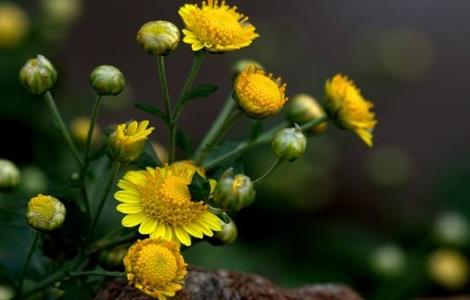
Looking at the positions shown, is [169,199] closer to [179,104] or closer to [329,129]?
[179,104]

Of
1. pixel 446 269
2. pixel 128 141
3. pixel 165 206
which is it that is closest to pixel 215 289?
pixel 165 206

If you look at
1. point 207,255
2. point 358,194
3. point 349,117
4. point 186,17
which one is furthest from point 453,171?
point 186,17

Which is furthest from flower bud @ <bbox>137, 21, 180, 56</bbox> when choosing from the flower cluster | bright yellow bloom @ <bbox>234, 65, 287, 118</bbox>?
bright yellow bloom @ <bbox>234, 65, 287, 118</bbox>

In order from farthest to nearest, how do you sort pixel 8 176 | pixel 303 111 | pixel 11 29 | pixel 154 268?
pixel 11 29 < pixel 303 111 < pixel 8 176 < pixel 154 268

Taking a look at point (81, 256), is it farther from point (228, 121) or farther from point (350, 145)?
point (350, 145)

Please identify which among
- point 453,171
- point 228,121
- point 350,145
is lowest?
point 228,121

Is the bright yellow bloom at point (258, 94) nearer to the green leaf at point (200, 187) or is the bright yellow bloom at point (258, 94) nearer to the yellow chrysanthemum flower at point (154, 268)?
the green leaf at point (200, 187)

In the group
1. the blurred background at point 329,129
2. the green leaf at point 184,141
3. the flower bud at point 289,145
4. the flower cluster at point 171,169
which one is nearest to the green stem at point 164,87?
the flower cluster at point 171,169
